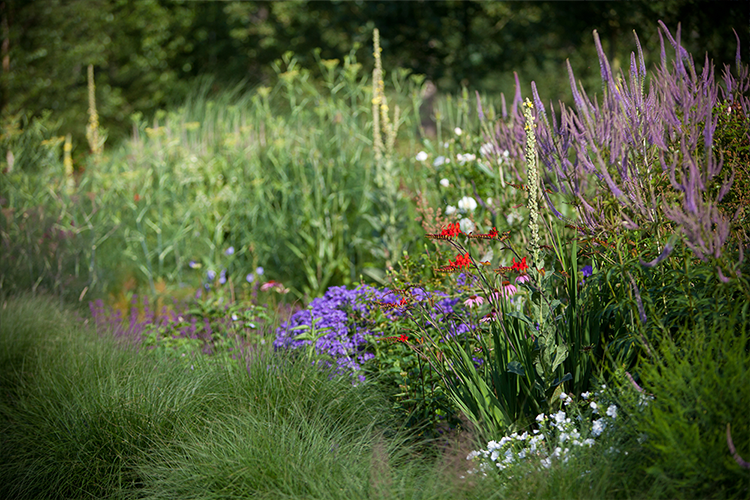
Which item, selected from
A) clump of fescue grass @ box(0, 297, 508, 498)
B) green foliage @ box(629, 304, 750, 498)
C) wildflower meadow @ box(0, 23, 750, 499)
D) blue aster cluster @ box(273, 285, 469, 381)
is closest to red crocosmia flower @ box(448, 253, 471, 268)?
wildflower meadow @ box(0, 23, 750, 499)

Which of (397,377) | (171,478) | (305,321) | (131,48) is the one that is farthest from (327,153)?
(131,48)

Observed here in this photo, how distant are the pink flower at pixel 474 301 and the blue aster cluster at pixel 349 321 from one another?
8 cm

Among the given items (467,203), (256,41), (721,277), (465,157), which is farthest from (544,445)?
(256,41)

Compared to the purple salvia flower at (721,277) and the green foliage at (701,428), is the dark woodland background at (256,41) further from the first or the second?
the green foliage at (701,428)

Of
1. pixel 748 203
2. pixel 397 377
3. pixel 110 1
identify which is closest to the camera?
pixel 748 203

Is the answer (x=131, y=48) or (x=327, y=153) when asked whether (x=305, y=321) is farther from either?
(x=131, y=48)

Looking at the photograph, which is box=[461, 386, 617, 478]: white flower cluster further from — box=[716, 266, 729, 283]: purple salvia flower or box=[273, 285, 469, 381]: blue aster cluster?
box=[273, 285, 469, 381]: blue aster cluster

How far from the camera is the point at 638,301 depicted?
2338 millimetres

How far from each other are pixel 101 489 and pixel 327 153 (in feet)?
12.1

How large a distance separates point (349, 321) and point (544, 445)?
56.8 inches

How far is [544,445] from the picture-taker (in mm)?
2510

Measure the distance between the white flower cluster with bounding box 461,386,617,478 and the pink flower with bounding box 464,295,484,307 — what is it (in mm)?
848

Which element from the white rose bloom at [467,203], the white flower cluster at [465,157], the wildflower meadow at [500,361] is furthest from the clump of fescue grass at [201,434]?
the white flower cluster at [465,157]

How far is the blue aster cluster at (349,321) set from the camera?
11.0 feet
